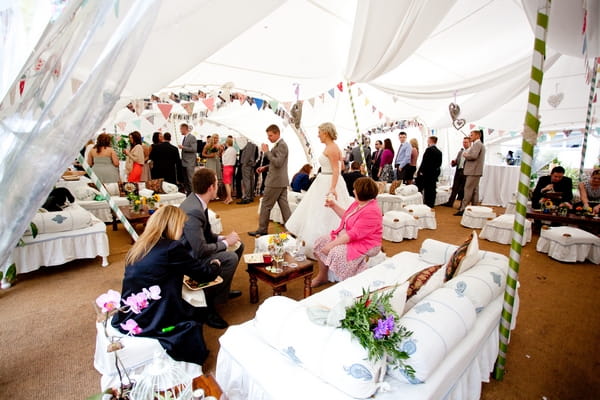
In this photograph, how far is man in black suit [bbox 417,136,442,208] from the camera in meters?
6.14

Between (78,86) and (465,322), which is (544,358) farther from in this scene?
(78,86)

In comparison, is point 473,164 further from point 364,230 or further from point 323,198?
point 364,230

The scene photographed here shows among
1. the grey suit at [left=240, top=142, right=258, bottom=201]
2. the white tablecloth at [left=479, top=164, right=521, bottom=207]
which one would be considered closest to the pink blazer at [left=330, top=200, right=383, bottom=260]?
the grey suit at [left=240, top=142, right=258, bottom=201]

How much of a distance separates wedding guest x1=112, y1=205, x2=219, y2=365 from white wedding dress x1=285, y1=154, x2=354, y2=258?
1836 millimetres

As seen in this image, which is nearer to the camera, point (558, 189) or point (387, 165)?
point (558, 189)

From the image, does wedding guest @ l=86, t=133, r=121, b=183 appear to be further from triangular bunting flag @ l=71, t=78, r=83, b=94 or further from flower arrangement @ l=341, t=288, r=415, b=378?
flower arrangement @ l=341, t=288, r=415, b=378

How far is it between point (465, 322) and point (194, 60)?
2.85 m

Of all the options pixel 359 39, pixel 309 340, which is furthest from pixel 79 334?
pixel 359 39

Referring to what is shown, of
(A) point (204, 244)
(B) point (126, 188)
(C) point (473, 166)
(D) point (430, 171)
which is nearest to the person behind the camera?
(A) point (204, 244)

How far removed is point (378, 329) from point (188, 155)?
6.36m

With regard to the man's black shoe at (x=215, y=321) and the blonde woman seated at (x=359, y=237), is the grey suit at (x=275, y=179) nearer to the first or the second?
the blonde woman seated at (x=359, y=237)

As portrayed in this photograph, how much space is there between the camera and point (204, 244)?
214cm

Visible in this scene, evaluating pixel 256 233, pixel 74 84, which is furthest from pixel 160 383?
pixel 256 233

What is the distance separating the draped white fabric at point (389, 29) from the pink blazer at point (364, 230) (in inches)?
73.6
